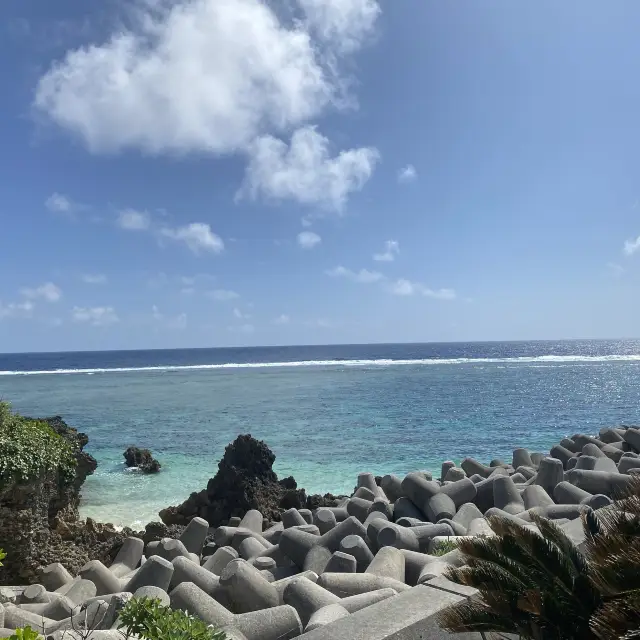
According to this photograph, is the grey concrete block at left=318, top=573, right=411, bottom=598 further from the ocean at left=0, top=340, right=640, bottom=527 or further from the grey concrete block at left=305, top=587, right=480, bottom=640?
the ocean at left=0, top=340, right=640, bottom=527

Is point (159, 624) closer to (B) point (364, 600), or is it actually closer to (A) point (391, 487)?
(B) point (364, 600)

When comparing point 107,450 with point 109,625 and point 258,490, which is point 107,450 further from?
point 109,625

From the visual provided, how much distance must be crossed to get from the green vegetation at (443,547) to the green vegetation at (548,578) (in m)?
3.33

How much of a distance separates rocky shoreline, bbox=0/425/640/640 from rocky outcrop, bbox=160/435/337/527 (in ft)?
0.10

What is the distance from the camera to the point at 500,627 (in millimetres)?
3916

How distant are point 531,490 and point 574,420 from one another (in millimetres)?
22661

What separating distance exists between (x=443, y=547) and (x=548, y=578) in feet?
12.6

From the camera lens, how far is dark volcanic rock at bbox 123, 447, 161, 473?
66.1 ft

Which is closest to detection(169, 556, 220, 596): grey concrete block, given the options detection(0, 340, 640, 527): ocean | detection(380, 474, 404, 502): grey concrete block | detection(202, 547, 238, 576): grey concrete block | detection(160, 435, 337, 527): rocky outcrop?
detection(202, 547, 238, 576): grey concrete block

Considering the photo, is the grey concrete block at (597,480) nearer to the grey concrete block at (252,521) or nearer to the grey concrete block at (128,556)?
the grey concrete block at (252,521)

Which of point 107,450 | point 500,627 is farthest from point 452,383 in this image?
point 500,627

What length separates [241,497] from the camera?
13.3 metres

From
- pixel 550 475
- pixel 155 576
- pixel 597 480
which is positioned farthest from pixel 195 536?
pixel 597 480

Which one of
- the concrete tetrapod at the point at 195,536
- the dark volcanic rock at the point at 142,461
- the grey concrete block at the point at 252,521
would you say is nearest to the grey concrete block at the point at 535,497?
the grey concrete block at the point at 252,521
